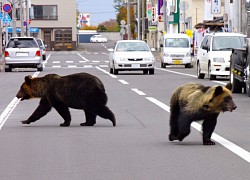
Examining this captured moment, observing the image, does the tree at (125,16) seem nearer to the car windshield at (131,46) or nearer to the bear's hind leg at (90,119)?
the car windshield at (131,46)

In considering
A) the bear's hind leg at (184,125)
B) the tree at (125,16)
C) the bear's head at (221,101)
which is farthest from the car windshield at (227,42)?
the tree at (125,16)

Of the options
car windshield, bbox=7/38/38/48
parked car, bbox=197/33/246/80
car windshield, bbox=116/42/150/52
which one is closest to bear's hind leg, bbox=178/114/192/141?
parked car, bbox=197/33/246/80

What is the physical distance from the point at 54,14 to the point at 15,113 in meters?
103

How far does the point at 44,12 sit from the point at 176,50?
77.0 metres

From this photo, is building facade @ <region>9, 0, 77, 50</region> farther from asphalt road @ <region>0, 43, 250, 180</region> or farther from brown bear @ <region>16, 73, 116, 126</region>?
brown bear @ <region>16, 73, 116, 126</region>

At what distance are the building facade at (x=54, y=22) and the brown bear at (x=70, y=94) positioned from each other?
103m

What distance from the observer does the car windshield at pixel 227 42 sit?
101 ft

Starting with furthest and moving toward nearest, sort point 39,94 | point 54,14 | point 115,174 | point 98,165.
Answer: point 54,14, point 39,94, point 98,165, point 115,174

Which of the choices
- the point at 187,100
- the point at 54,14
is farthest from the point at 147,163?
the point at 54,14

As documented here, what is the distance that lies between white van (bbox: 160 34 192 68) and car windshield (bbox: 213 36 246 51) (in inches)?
612

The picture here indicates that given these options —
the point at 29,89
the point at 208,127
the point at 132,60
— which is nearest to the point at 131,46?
the point at 132,60

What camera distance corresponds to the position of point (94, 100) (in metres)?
14.4

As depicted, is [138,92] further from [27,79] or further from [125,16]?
[125,16]

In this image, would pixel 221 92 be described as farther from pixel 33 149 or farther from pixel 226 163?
pixel 33 149
